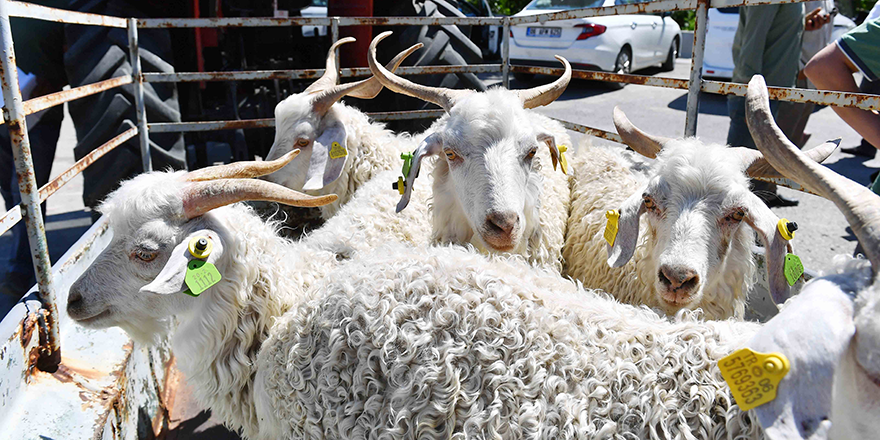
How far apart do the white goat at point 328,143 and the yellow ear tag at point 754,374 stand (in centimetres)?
283

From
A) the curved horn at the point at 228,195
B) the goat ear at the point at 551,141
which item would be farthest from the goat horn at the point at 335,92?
the curved horn at the point at 228,195

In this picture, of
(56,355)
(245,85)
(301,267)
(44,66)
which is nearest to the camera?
(56,355)

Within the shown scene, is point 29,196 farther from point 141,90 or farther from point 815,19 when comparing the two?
point 815,19

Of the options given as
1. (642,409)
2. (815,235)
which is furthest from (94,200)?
(815,235)

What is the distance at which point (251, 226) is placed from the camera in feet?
8.14

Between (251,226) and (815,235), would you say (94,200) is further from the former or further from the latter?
(815,235)

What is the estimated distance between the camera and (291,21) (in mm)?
4504

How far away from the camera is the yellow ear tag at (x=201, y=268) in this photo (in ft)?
6.85

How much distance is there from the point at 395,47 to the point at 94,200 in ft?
8.84

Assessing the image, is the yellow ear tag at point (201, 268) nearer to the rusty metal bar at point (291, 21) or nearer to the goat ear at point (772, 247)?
the goat ear at point (772, 247)

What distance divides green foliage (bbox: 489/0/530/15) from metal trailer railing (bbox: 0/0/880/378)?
1725cm

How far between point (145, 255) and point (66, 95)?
122 centimetres

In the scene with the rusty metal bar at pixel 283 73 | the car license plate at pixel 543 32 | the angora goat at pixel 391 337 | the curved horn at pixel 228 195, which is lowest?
the angora goat at pixel 391 337

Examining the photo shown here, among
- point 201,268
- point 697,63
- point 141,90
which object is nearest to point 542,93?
point 697,63
